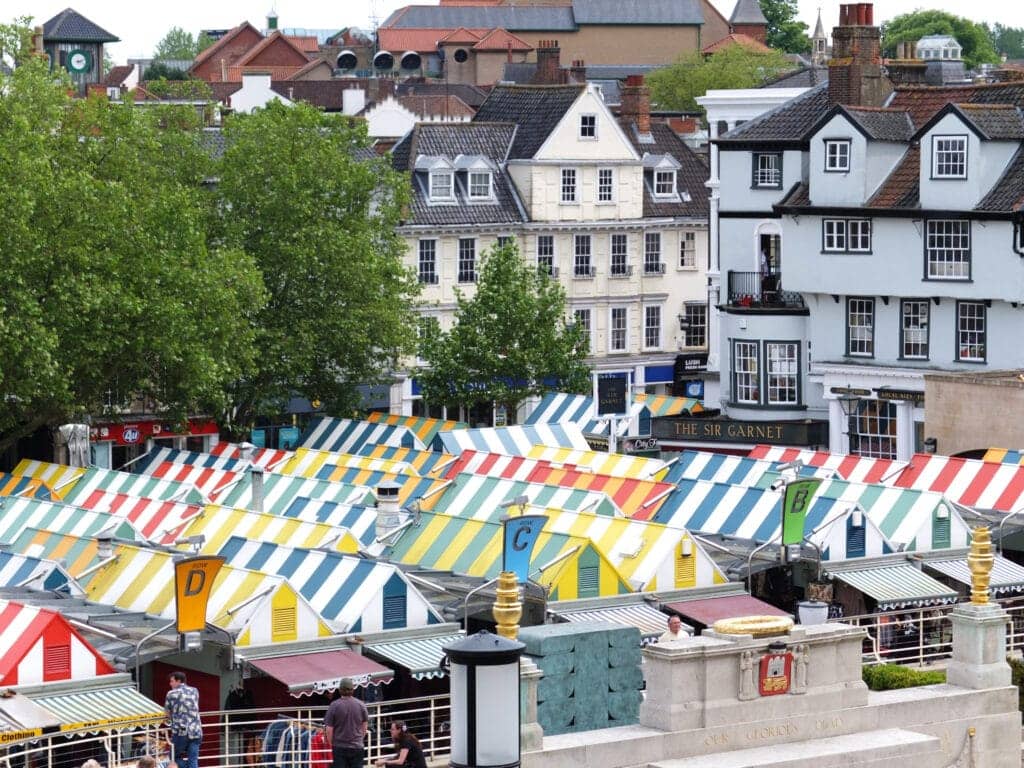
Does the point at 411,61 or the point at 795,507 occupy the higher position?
the point at 411,61

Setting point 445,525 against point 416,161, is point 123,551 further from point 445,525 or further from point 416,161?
point 416,161

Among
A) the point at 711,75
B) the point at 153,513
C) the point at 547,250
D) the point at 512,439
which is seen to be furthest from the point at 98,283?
the point at 711,75

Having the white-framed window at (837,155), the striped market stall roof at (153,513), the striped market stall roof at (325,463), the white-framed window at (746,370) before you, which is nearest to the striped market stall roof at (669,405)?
the white-framed window at (746,370)

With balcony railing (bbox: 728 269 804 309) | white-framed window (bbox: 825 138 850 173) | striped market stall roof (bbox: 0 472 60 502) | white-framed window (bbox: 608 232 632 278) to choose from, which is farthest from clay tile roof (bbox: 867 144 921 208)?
striped market stall roof (bbox: 0 472 60 502)

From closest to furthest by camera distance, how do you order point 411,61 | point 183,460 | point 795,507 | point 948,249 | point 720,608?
point 720,608
point 795,507
point 183,460
point 948,249
point 411,61

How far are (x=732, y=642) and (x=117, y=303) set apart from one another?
30268 mm

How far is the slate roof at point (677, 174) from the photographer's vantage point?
85375mm

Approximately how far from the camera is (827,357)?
65.0 m

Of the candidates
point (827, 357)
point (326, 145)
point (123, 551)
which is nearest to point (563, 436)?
point (827, 357)

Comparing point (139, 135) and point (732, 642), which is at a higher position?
point (139, 135)

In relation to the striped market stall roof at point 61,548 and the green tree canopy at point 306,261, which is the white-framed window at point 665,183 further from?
the striped market stall roof at point 61,548

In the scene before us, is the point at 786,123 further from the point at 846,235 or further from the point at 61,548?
the point at 61,548

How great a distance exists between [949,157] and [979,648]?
29481 mm

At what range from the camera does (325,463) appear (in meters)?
52.5
